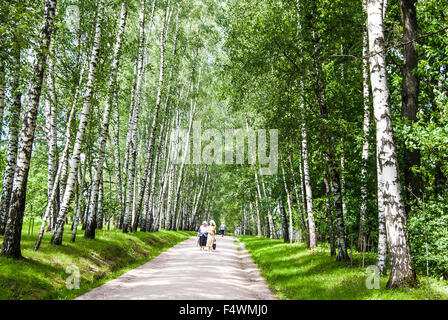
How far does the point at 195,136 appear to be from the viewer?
42.6 meters

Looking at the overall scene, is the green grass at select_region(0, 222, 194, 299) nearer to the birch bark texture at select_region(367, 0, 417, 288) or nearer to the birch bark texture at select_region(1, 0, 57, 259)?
the birch bark texture at select_region(1, 0, 57, 259)

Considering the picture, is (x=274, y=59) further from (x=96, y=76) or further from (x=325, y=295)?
(x=325, y=295)

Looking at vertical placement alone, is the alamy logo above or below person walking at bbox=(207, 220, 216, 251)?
above

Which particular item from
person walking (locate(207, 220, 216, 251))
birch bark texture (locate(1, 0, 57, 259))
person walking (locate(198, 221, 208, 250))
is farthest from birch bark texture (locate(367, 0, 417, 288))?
person walking (locate(198, 221, 208, 250))

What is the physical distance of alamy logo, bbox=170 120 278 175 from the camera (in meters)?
27.1

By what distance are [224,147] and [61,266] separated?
33.1 m

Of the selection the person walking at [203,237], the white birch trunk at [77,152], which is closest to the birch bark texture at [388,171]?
the white birch trunk at [77,152]

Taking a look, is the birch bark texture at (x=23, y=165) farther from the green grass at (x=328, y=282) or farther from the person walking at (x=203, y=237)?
the person walking at (x=203, y=237)

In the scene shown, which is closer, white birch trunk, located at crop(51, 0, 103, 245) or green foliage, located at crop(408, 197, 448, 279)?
green foliage, located at crop(408, 197, 448, 279)

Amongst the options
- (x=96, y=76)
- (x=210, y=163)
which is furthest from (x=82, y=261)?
(x=210, y=163)

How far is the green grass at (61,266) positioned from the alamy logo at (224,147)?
41.1 ft

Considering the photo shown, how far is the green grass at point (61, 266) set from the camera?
765 cm

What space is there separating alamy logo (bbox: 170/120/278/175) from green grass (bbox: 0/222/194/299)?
12.5 meters

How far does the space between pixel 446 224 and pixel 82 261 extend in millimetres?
10993
